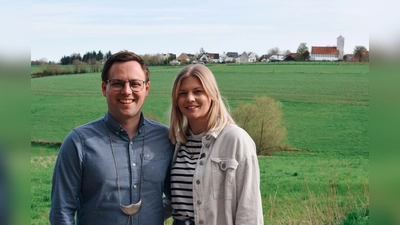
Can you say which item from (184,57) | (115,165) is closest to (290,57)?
(184,57)

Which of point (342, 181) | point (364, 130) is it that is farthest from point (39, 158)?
point (364, 130)

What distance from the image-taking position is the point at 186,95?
220 centimetres

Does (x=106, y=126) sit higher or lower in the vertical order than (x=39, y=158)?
higher

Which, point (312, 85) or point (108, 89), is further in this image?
point (312, 85)

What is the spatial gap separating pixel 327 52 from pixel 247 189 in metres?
27.3

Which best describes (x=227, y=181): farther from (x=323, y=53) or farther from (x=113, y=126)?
(x=323, y=53)

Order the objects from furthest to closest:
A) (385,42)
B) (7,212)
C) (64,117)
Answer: (64,117)
(385,42)
(7,212)

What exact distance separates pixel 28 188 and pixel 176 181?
73 centimetres

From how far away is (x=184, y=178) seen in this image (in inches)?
86.5

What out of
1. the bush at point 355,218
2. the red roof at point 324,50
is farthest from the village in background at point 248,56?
the bush at point 355,218

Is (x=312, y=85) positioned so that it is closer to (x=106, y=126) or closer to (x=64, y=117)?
(x=64, y=117)

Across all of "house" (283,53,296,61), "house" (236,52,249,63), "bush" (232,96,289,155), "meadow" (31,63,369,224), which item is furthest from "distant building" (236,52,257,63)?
"bush" (232,96,289,155)

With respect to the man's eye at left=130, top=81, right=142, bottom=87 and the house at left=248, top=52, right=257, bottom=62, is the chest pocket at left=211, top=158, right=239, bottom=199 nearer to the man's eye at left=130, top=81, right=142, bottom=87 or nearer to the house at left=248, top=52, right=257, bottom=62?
the man's eye at left=130, top=81, right=142, bottom=87

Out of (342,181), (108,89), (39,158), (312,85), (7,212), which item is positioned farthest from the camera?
(312,85)
